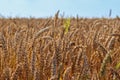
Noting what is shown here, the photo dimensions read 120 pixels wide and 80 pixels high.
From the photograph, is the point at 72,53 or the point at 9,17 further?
the point at 9,17

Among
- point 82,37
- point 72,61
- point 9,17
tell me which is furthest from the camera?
point 9,17

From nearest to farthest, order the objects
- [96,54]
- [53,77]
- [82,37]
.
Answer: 1. [53,77]
2. [96,54]
3. [82,37]

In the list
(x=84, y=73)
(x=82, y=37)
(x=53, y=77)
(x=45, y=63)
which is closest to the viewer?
(x=53, y=77)

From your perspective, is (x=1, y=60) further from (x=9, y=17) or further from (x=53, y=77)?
(x=9, y=17)

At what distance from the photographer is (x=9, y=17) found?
27.6 ft

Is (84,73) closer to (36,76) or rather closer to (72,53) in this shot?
(36,76)

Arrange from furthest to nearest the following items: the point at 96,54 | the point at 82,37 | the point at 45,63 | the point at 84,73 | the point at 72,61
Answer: the point at 82,37 < the point at 96,54 < the point at 72,61 < the point at 45,63 < the point at 84,73

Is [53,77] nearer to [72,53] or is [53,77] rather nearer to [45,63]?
[45,63]

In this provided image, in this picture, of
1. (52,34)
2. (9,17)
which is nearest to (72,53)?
(52,34)

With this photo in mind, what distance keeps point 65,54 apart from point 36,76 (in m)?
0.47

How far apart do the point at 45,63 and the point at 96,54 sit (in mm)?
468

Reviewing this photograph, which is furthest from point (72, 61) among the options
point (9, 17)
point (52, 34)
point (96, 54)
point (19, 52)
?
point (9, 17)

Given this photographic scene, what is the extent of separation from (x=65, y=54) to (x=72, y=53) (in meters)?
0.05

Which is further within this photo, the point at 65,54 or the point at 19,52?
the point at 65,54
